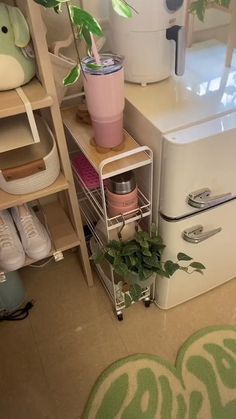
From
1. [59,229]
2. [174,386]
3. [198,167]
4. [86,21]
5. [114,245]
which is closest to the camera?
[86,21]

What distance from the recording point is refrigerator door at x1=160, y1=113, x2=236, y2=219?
0.80 m

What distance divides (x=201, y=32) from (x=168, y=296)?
0.93 m

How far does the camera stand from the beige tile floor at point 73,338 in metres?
1.10

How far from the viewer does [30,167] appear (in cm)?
89

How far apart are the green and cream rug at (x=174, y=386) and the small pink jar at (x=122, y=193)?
1.84 feet

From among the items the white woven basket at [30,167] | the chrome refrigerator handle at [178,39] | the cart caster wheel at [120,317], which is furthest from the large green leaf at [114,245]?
the chrome refrigerator handle at [178,39]

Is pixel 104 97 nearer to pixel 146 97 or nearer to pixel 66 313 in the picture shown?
pixel 146 97

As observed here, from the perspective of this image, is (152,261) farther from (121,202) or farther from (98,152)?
(98,152)

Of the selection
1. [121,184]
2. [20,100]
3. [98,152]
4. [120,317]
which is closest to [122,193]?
[121,184]

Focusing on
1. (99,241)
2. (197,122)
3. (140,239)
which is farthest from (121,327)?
(197,122)

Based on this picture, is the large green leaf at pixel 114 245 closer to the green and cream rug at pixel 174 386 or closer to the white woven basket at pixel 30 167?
the white woven basket at pixel 30 167

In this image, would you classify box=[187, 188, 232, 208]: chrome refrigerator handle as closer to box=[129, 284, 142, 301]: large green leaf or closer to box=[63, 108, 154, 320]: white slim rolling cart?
box=[63, 108, 154, 320]: white slim rolling cart

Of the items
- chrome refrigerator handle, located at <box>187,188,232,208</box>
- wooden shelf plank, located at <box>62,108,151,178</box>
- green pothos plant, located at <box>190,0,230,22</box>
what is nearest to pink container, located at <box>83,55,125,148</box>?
wooden shelf plank, located at <box>62,108,151,178</box>

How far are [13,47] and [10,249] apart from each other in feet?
1.91
